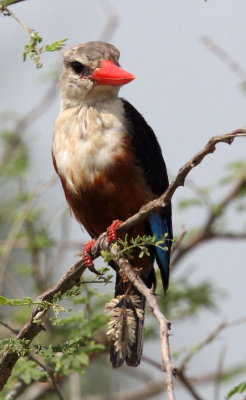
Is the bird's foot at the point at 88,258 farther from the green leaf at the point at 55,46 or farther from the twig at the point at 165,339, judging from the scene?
the green leaf at the point at 55,46

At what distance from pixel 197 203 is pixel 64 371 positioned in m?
2.04

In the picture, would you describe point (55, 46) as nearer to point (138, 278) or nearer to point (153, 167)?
point (138, 278)

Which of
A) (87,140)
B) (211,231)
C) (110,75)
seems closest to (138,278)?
(87,140)

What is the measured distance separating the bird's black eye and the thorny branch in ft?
3.40

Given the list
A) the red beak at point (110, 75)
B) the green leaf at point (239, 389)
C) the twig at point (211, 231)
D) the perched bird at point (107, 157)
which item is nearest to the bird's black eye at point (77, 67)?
the perched bird at point (107, 157)

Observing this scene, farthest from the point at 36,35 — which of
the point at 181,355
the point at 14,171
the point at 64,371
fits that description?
the point at 14,171

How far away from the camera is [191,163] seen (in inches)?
79.7

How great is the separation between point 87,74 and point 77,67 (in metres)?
0.12

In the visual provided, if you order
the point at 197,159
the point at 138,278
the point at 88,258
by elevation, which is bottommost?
the point at 138,278

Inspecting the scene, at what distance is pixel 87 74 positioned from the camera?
3623 mm

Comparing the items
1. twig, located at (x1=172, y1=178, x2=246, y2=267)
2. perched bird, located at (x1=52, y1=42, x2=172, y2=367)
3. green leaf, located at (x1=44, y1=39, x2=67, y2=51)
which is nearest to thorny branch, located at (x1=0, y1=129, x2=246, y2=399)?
perched bird, located at (x1=52, y1=42, x2=172, y2=367)

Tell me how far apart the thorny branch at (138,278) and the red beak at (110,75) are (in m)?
0.78

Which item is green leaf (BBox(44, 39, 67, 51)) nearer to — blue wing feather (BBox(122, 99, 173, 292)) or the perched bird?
the perched bird

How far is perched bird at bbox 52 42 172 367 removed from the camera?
10.9 feet
